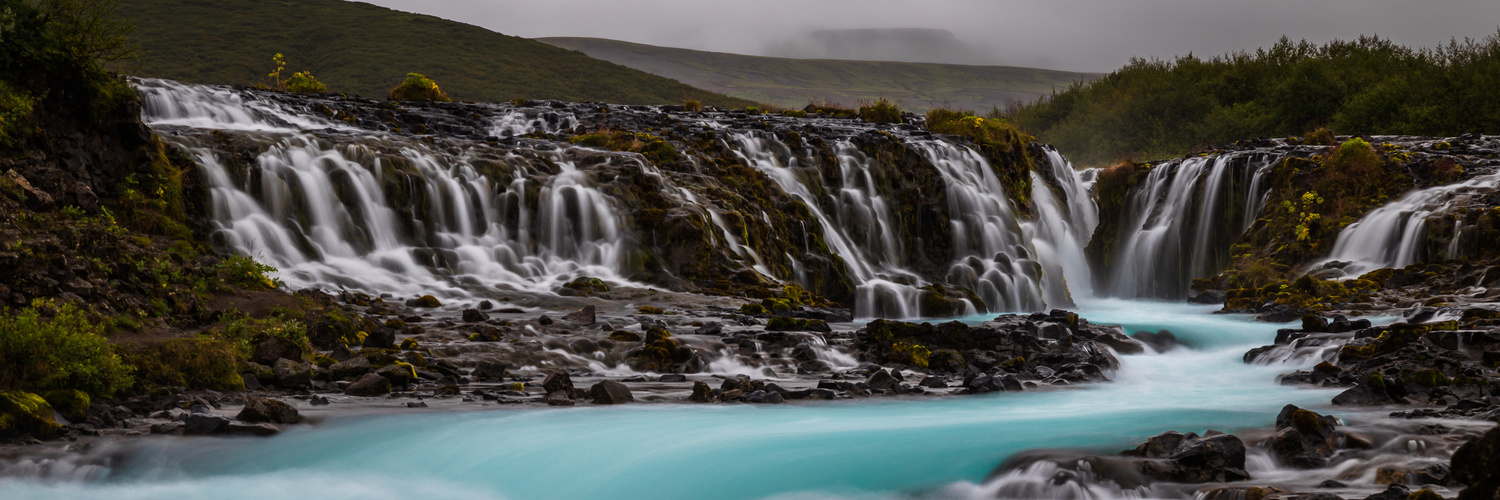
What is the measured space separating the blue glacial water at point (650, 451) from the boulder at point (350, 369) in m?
1.99

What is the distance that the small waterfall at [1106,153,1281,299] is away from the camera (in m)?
28.6

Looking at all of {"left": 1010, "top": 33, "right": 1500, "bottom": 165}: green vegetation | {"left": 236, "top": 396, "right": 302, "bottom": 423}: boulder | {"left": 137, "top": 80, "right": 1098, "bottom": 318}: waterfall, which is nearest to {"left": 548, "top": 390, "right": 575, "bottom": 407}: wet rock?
{"left": 236, "top": 396, "right": 302, "bottom": 423}: boulder

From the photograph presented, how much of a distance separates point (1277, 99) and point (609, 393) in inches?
2082

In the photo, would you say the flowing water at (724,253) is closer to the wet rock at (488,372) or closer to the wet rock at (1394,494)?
the wet rock at (1394,494)

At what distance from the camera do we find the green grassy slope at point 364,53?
7619 cm

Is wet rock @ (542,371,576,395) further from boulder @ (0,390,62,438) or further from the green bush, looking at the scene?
boulder @ (0,390,62,438)

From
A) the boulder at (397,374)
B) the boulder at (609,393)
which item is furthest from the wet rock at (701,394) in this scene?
the boulder at (397,374)

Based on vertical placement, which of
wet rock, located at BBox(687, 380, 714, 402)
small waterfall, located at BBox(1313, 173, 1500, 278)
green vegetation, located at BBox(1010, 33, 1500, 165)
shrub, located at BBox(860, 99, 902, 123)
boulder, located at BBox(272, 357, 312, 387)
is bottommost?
wet rock, located at BBox(687, 380, 714, 402)

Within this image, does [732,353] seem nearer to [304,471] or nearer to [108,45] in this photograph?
[304,471]

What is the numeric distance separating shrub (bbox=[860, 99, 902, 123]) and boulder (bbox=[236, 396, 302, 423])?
28139 mm

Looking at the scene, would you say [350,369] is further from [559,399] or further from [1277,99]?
[1277,99]

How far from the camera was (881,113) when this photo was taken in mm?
34688

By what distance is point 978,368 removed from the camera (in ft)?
40.6

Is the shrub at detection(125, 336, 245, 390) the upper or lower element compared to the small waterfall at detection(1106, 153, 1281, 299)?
lower
